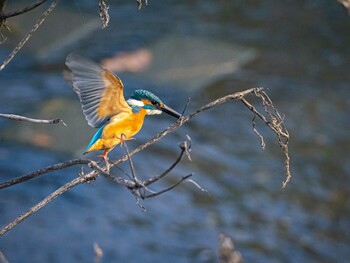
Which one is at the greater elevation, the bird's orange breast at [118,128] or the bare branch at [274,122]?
the bare branch at [274,122]

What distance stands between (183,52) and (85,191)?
1731 millimetres

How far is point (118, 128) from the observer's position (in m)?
2.20

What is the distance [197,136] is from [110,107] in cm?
311

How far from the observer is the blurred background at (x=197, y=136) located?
14.9 feet

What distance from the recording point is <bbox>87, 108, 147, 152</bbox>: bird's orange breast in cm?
219

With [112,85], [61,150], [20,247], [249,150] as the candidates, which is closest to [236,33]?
[249,150]

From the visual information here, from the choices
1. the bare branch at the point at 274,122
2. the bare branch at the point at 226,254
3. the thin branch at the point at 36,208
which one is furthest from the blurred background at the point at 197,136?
the bare branch at the point at 226,254

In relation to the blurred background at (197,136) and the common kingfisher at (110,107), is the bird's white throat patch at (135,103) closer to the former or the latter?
the common kingfisher at (110,107)

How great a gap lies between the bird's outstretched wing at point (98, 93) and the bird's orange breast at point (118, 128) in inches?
0.9

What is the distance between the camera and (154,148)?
5234mm

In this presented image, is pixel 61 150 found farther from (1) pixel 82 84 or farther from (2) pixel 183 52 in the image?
(1) pixel 82 84

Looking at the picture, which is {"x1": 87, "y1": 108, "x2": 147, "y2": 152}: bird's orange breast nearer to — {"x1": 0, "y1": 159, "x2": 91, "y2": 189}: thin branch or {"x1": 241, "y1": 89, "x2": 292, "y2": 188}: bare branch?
{"x1": 241, "y1": 89, "x2": 292, "y2": 188}: bare branch

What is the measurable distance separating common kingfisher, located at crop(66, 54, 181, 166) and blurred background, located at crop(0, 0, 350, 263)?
228 cm

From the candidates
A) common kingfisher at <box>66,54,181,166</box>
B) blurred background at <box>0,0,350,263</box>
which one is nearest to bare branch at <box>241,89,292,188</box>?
common kingfisher at <box>66,54,181,166</box>
